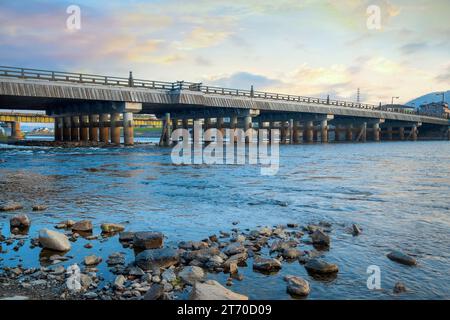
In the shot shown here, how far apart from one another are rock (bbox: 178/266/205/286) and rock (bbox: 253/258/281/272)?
3.70 feet

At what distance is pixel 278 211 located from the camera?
13.4 m

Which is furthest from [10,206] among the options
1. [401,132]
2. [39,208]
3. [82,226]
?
[401,132]

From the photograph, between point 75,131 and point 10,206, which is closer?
point 10,206

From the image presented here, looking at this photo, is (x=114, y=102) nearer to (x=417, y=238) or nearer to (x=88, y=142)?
(x=88, y=142)

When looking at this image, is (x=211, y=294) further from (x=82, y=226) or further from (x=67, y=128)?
(x=67, y=128)

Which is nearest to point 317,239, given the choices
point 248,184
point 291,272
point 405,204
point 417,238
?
point 291,272

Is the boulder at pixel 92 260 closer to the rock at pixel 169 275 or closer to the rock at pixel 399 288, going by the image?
the rock at pixel 169 275

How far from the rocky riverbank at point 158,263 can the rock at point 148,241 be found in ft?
0.08

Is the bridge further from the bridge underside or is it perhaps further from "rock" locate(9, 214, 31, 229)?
"rock" locate(9, 214, 31, 229)

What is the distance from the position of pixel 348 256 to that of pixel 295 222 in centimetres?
334

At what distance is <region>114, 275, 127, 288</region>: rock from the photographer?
6268 millimetres

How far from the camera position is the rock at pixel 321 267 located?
727 centimetres

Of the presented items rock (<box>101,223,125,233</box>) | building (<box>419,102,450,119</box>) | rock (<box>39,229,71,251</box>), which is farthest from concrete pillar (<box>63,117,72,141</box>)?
building (<box>419,102,450,119</box>)

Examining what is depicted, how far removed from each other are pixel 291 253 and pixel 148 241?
330 cm
